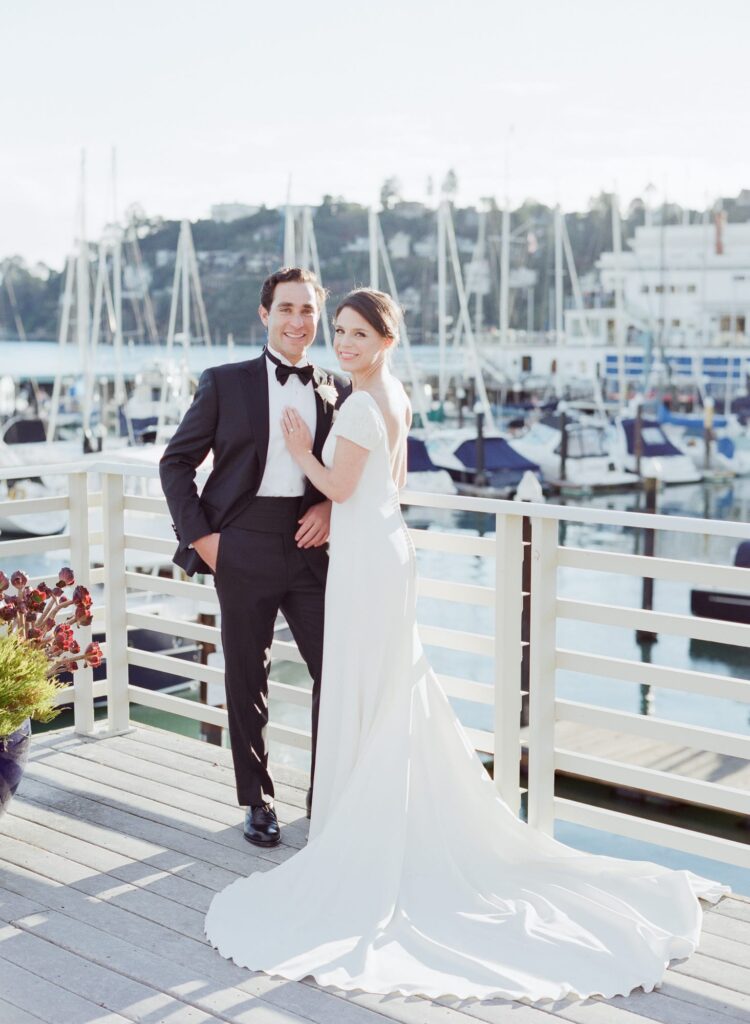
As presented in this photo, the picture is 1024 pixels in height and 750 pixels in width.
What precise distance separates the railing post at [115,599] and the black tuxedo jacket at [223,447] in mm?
1080

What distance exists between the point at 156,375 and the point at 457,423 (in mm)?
9092

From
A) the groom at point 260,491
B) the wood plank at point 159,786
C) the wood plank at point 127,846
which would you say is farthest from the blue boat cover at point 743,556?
the wood plank at point 127,846

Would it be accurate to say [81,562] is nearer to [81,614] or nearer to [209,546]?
[81,614]

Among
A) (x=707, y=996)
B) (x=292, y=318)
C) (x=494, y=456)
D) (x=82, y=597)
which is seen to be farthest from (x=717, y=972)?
(x=494, y=456)

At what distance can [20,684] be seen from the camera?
3314 mm

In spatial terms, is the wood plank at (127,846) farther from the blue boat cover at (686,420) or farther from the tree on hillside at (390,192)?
the tree on hillside at (390,192)

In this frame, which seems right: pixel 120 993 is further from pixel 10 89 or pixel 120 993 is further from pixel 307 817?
pixel 10 89

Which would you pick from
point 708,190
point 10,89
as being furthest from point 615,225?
point 10,89

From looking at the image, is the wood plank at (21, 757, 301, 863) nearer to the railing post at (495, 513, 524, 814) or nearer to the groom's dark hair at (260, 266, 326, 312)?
the railing post at (495, 513, 524, 814)

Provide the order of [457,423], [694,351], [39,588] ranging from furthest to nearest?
[694,351], [457,423], [39,588]

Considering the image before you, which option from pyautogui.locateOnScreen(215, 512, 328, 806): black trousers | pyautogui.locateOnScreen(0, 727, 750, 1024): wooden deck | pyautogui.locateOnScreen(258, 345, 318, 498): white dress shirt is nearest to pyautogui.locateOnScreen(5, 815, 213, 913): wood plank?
pyautogui.locateOnScreen(0, 727, 750, 1024): wooden deck

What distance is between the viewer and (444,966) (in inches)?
109

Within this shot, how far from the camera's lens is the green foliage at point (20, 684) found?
10.8 feet

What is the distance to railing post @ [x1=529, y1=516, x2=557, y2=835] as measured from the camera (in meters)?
3.45
